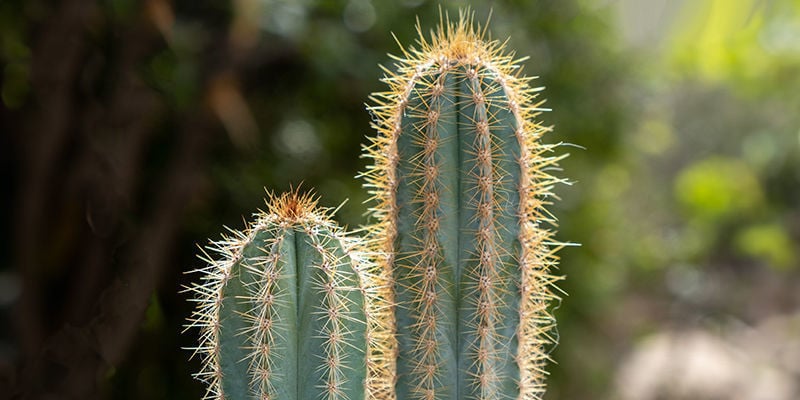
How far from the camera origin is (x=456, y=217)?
→ 865 mm

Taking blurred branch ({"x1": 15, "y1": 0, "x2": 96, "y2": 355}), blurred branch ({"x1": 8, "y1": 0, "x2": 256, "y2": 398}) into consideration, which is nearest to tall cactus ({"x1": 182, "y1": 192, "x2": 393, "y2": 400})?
blurred branch ({"x1": 8, "y1": 0, "x2": 256, "y2": 398})

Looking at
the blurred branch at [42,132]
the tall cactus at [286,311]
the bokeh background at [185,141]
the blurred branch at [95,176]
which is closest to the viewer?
the tall cactus at [286,311]

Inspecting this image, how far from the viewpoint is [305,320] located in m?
0.79

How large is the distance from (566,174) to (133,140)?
209 centimetres

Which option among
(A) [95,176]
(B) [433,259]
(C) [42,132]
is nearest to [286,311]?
(B) [433,259]

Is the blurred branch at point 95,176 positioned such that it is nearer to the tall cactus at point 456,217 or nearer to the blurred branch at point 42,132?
the blurred branch at point 42,132

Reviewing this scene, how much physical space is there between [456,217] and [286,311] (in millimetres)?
218

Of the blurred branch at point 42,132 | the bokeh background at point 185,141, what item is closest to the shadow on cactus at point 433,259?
the bokeh background at point 185,141

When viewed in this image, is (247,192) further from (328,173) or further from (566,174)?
(566,174)

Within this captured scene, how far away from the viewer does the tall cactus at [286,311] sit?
2.52 feet

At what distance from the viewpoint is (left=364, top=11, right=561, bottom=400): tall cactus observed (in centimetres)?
85

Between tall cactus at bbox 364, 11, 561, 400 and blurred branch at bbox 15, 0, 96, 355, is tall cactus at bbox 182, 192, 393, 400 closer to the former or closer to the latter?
tall cactus at bbox 364, 11, 561, 400

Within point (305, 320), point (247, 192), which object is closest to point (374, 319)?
point (305, 320)

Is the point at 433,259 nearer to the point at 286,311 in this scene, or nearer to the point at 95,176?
the point at 286,311
